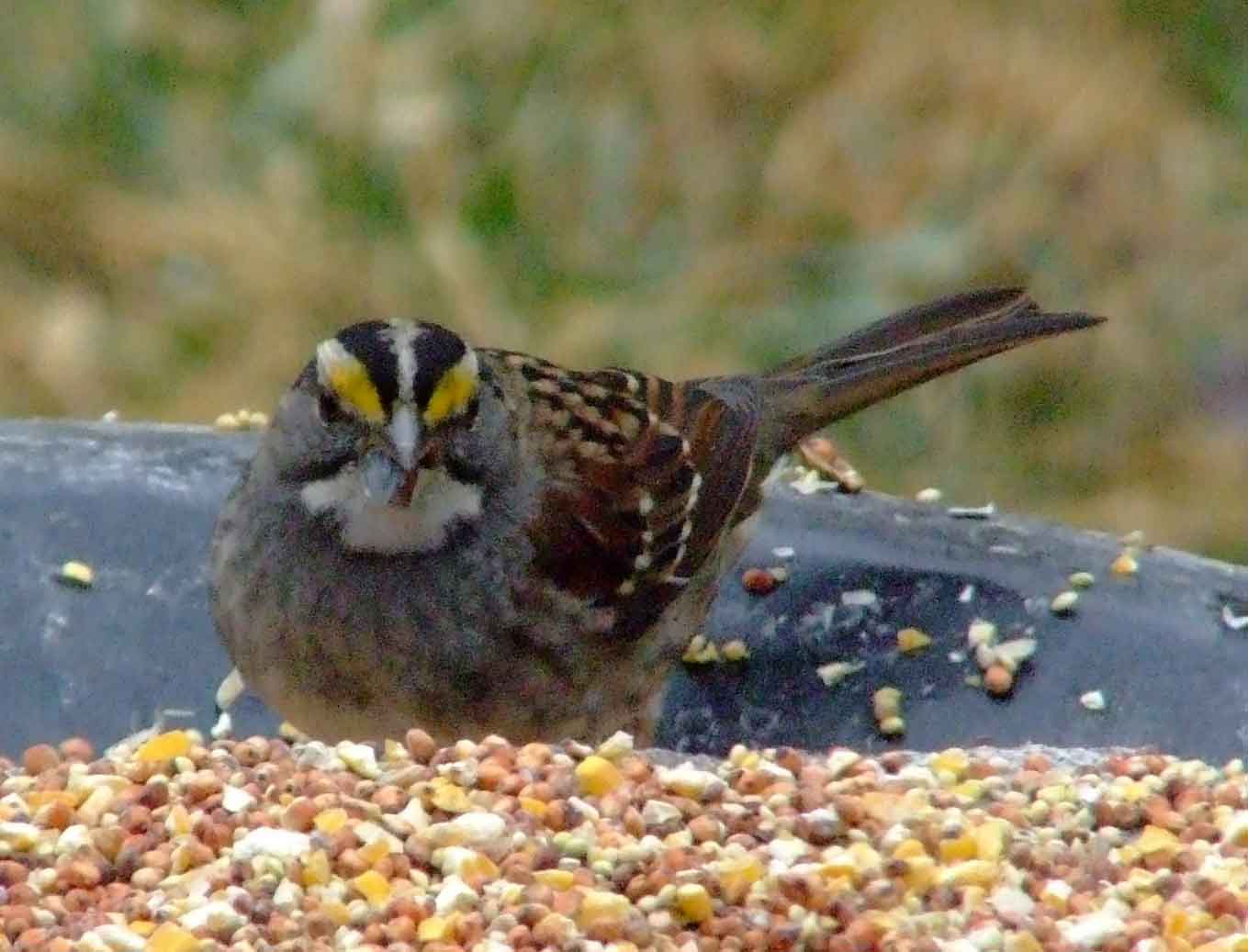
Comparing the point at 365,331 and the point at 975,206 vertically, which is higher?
the point at 975,206

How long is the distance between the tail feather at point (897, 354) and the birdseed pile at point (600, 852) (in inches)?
62.6

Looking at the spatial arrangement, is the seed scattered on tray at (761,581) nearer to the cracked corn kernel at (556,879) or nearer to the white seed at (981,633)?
the white seed at (981,633)

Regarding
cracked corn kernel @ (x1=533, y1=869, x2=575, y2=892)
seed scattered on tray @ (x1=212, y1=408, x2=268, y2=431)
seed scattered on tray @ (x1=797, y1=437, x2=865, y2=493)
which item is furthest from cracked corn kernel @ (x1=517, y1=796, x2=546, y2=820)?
seed scattered on tray @ (x1=212, y1=408, x2=268, y2=431)

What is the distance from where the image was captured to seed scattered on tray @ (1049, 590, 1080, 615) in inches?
135

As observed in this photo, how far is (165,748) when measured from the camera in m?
2.75

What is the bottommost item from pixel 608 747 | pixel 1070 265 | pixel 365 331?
pixel 608 747

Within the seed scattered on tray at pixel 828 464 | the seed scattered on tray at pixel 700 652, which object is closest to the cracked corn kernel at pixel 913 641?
the seed scattered on tray at pixel 700 652

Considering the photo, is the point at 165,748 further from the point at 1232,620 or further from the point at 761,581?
the point at 1232,620

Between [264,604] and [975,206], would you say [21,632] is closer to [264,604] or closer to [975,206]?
[264,604]

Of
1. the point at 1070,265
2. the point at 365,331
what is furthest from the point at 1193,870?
the point at 1070,265

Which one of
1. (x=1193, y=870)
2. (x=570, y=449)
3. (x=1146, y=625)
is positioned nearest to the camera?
(x=1193, y=870)

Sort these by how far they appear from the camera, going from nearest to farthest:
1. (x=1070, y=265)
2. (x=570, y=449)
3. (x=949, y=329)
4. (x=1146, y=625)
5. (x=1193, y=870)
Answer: (x=1193, y=870), (x=1146, y=625), (x=570, y=449), (x=949, y=329), (x=1070, y=265)

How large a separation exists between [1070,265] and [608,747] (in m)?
3.58

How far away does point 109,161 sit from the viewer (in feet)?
21.0
